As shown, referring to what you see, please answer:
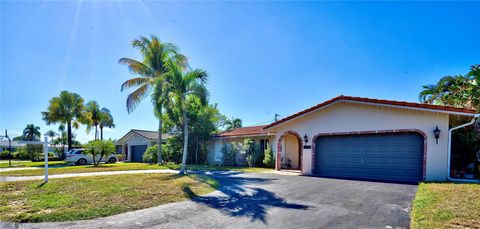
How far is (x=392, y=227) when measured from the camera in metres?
4.91

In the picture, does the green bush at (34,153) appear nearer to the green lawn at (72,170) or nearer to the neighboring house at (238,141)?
the green lawn at (72,170)

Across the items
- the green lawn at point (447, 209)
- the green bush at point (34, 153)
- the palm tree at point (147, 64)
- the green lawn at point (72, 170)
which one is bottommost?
the green bush at point (34, 153)

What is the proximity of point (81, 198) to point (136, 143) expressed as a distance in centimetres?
2452

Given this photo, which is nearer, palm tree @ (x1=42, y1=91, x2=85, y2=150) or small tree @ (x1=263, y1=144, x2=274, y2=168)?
small tree @ (x1=263, y1=144, x2=274, y2=168)

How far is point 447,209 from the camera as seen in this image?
18.1ft

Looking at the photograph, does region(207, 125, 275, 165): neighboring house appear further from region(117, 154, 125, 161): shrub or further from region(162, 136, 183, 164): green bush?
region(117, 154, 125, 161): shrub

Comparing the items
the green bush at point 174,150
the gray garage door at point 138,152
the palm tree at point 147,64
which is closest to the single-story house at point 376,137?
the green bush at point 174,150

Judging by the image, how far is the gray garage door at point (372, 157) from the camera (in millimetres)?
11250

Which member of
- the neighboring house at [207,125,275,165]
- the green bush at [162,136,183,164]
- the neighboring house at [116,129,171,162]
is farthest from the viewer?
the neighboring house at [116,129,171,162]

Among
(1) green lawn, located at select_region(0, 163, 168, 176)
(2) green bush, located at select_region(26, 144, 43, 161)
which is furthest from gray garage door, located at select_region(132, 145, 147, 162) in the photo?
(2) green bush, located at select_region(26, 144, 43, 161)

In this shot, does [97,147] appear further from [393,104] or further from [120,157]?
[393,104]

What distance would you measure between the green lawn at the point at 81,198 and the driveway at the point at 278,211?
0.43 m

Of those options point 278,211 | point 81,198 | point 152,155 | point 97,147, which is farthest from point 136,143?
point 278,211

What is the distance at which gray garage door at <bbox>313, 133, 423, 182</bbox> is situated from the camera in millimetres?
11250
